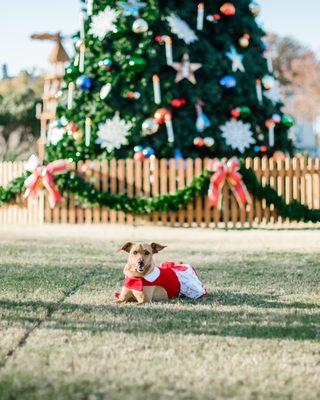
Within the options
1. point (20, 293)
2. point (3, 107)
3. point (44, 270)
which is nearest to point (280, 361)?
point (20, 293)

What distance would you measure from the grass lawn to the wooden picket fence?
7917 millimetres

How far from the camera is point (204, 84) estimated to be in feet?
60.3

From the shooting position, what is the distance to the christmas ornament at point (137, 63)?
1742cm

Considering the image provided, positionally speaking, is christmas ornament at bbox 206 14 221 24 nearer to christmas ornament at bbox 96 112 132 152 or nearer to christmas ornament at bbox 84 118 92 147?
christmas ornament at bbox 96 112 132 152

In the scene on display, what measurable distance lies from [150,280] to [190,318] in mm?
767

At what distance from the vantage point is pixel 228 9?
19.0 metres

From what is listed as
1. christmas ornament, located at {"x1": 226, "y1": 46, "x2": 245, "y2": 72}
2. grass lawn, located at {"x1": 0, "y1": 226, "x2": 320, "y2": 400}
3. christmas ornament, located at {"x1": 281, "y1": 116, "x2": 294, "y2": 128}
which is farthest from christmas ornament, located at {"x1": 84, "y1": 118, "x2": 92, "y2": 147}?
grass lawn, located at {"x1": 0, "y1": 226, "x2": 320, "y2": 400}

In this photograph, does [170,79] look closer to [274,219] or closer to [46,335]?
[274,219]

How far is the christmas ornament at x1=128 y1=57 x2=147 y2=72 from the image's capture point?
1742 centimetres

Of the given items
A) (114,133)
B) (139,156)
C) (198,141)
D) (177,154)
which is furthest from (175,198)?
(114,133)

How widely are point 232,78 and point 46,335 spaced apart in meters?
14.9

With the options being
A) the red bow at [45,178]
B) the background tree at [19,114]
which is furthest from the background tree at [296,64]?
the red bow at [45,178]

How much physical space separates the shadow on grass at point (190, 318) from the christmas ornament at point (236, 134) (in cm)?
1286

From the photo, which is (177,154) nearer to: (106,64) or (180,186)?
(180,186)
